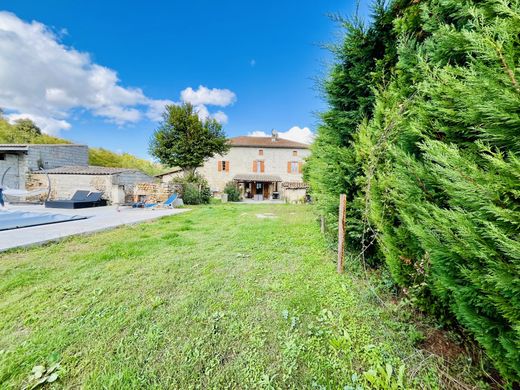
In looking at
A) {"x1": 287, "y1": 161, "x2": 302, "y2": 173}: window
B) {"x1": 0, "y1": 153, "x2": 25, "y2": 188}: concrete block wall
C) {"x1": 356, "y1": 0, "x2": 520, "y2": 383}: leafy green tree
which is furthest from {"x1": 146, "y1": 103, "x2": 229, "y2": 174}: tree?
{"x1": 356, "y1": 0, "x2": 520, "y2": 383}: leafy green tree

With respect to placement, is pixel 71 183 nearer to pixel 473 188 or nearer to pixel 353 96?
pixel 353 96

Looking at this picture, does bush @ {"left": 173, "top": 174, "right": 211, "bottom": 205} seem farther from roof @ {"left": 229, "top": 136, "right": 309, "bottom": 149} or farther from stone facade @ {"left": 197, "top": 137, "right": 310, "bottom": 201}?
roof @ {"left": 229, "top": 136, "right": 309, "bottom": 149}

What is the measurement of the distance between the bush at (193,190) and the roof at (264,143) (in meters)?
9.66

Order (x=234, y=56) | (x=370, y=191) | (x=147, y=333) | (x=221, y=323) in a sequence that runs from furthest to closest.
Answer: (x=234, y=56) → (x=370, y=191) → (x=221, y=323) → (x=147, y=333)

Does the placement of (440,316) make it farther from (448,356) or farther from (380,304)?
(380,304)

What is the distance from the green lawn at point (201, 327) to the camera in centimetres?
155

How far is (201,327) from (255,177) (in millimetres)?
24060

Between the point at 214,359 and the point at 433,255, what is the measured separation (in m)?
1.90

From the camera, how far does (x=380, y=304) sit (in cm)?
249

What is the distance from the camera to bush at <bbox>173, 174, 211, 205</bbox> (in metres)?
16.1

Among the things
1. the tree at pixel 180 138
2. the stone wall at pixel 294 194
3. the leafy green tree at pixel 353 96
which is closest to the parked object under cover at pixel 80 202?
the tree at pixel 180 138

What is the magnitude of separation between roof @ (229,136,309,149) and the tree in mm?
7790

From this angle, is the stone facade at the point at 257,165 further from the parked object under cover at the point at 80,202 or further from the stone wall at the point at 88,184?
the parked object under cover at the point at 80,202

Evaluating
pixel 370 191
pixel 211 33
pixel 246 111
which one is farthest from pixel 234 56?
pixel 370 191
